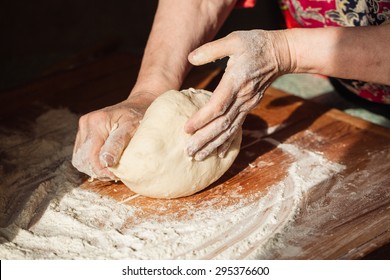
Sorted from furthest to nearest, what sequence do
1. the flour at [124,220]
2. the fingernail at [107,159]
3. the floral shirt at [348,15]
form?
the floral shirt at [348,15]
the fingernail at [107,159]
the flour at [124,220]

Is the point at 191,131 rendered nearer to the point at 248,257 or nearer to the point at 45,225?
the point at 248,257

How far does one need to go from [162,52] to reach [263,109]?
1.63 ft

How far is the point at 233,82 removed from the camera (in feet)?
5.02

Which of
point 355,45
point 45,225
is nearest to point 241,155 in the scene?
point 355,45

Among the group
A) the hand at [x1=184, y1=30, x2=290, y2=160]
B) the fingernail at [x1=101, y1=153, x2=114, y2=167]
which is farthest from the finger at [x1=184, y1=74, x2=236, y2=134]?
the fingernail at [x1=101, y1=153, x2=114, y2=167]

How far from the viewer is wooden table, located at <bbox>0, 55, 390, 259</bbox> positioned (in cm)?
148

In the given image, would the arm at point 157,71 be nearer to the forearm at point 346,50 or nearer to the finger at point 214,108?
the finger at point 214,108

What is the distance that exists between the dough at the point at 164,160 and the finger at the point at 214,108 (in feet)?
0.23

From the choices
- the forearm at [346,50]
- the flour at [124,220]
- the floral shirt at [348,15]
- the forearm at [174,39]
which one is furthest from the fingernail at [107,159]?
the floral shirt at [348,15]

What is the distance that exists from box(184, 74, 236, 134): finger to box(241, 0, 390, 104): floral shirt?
0.68 m

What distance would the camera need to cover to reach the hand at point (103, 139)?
157 centimetres

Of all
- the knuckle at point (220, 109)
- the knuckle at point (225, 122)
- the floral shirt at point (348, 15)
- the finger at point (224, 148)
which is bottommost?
the finger at point (224, 148)

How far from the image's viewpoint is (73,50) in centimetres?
386

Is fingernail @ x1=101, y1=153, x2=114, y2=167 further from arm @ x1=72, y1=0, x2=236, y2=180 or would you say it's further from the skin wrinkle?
the skin wrinkle
